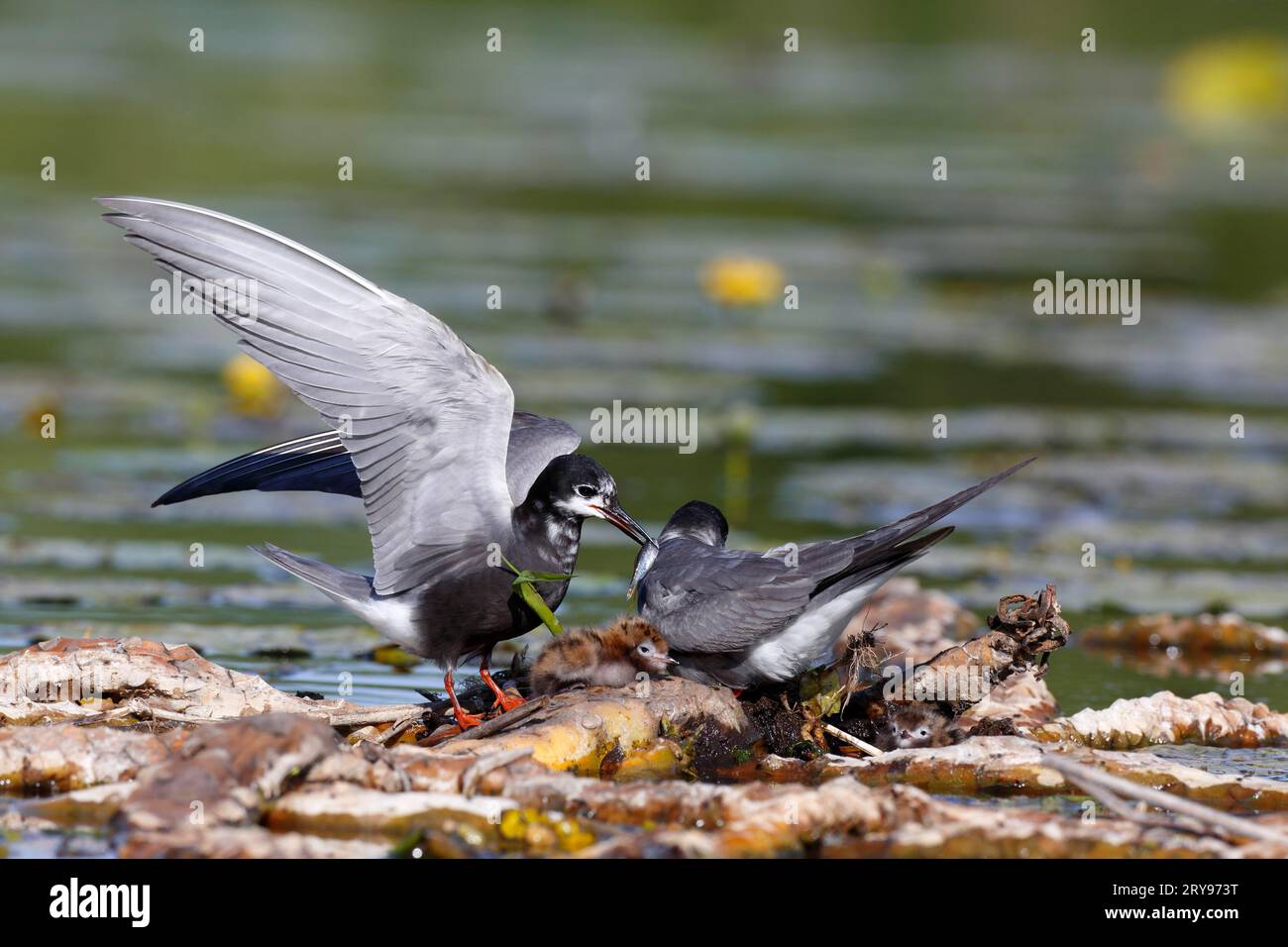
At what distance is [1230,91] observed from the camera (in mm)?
25859

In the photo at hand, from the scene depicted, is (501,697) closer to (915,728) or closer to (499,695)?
(499,695)

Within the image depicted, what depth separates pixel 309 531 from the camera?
381 inches

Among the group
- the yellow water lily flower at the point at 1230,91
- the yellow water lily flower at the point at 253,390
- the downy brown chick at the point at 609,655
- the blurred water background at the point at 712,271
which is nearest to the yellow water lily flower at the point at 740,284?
the blurred water background at the point at 712,271

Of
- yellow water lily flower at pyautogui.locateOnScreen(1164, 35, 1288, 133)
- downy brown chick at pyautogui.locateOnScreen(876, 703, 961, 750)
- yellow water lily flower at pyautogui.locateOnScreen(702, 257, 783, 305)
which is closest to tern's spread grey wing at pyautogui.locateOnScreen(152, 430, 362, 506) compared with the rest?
downy brown chick at pyautogui.locateOnScreen(876, 703, 961, 750)

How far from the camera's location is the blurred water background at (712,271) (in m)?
9.47

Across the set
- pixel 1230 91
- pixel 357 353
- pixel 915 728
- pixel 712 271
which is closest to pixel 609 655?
pixel 915 728

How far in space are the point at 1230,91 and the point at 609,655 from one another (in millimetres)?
21901

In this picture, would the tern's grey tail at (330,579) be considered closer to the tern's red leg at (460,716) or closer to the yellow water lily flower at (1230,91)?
the tern's red leg at (460,716)

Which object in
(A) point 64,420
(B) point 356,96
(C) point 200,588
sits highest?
(B) point 356,96

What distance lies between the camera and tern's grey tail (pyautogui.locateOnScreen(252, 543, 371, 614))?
663 centimetres

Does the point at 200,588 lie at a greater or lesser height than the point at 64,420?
lesser
